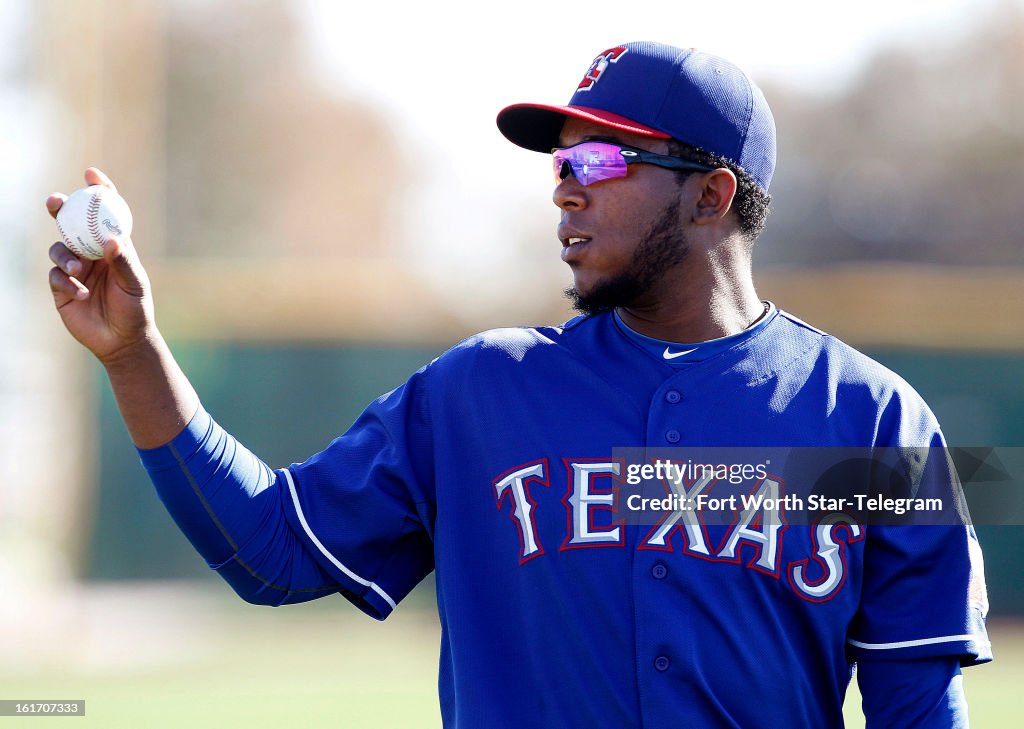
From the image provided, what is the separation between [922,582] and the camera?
2.52 metres

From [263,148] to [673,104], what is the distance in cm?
2741

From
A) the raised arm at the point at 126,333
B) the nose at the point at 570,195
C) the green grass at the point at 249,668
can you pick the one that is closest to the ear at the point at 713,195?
the nose at the point at 570,195

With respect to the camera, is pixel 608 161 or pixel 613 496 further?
pixel 608 161

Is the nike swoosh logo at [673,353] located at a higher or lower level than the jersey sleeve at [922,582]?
higher

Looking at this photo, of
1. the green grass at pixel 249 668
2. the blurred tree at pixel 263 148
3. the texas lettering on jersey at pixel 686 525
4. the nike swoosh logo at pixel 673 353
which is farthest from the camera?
the blurred tree at pixel 263 148

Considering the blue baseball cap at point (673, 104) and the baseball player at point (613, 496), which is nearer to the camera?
the baseball player at point (613, 496)

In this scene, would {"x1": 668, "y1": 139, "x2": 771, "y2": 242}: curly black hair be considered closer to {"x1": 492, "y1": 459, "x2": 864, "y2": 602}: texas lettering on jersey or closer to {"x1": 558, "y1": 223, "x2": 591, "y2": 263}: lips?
{"x1": 558, "y1": 223, "x2": 591, "y2": 263}: lips

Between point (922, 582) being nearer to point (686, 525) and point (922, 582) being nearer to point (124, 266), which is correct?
point (686, 525)

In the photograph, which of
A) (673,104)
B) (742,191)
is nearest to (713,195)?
(742,191)

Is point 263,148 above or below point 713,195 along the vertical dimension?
above

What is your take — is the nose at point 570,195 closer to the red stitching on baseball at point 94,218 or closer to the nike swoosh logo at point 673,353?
the nike swoosh logo at point 673,353

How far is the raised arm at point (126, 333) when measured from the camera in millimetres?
2416

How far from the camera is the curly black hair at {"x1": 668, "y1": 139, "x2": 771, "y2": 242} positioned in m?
2.84

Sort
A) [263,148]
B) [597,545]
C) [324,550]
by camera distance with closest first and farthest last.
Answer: [597,545] → [324,550] → [263,148]
